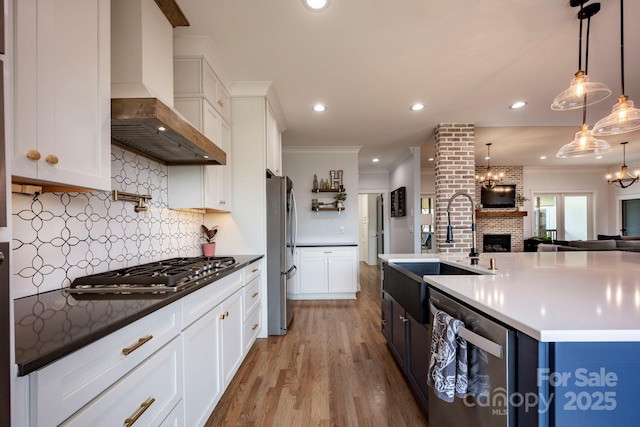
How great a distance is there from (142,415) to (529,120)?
196 inches

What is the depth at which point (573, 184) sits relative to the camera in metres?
7.91

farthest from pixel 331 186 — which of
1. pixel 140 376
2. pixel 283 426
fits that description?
pixel 140 376

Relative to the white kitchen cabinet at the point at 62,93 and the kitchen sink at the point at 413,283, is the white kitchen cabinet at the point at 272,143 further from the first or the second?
the white kitchen cabinet at the point at 62,93

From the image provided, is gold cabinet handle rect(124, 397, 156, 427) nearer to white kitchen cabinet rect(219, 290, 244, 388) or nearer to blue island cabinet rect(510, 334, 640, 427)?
white kitchen cabinet rect(219, 290, 244, 388)

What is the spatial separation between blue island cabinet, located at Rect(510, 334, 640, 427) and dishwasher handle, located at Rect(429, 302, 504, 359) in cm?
12

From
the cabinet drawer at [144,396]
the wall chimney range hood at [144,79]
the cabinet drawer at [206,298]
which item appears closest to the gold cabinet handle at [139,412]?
the cabinet drawer at [144,396]

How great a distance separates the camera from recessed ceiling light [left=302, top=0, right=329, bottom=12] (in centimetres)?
167

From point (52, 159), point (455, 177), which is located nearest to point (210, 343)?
point (52, 159)

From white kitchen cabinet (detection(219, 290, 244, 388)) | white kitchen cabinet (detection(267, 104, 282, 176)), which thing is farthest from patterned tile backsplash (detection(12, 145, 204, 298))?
white kitchen cabinet (detection(267, 104, 282, 176))

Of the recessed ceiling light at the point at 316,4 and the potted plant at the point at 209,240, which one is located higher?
the recessed ceiling light at the point at 316,4

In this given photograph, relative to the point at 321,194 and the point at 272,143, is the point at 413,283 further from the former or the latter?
the point at 321,194

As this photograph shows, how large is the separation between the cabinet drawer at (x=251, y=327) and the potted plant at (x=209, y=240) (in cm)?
73

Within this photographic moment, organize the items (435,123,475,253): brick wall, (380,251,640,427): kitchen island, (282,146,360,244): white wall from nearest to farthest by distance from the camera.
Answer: (380,251,640,427): kitchen island → (435,123,475,253): brick wall → (282,146,360,244): white wall

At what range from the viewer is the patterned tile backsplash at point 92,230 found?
116 cm
